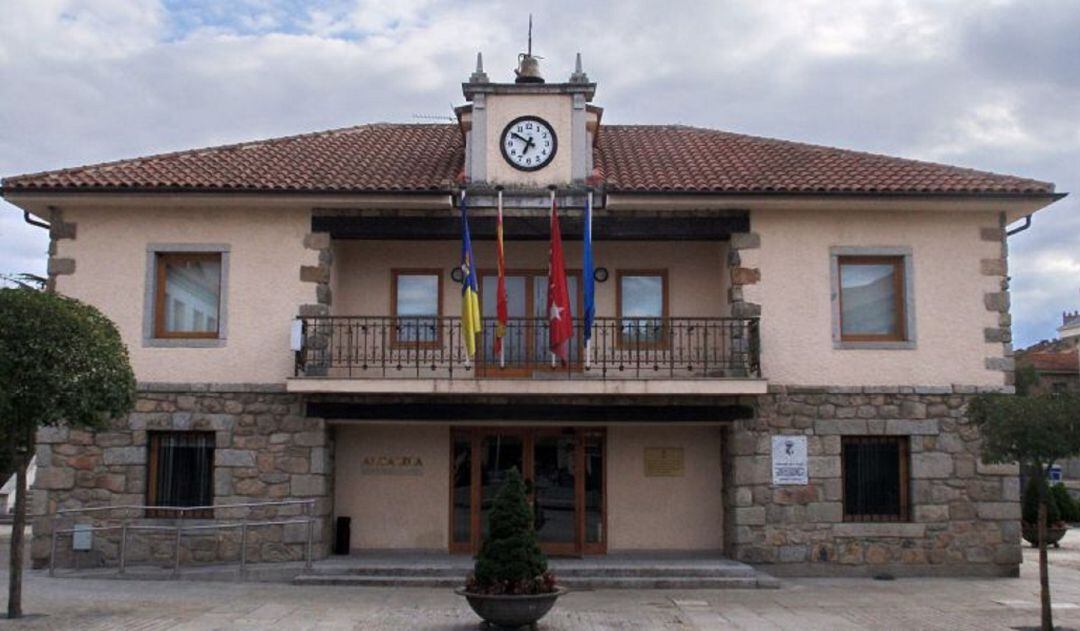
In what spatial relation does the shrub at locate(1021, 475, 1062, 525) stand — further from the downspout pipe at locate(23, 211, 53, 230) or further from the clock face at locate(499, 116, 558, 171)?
the downspout pipe at locate(23, 211, 53, 230)

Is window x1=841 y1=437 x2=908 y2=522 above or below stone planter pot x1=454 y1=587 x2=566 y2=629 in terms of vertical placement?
above

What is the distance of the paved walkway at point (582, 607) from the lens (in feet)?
37.4

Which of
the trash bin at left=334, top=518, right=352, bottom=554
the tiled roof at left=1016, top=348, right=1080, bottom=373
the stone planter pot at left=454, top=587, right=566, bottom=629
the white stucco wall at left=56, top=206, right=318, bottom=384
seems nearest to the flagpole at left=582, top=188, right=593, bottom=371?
the white stucco wall at left=56, top=206, right=318, bottom=384

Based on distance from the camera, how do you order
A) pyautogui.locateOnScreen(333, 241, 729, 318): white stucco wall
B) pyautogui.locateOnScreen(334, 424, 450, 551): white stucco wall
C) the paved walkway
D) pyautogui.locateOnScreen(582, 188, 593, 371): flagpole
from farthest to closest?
pyautogui.locateOnScreen(333, 241, 729, 318): white stucco wall
pyautogui.locateOnScreen(334, 424, 450, 551): white stucco wall
pyautogui.locateOnScreen(582, 188, 593, 371): flagpole
the paved walkway

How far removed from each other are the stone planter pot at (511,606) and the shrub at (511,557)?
106 mm

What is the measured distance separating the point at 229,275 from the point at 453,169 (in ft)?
11.9

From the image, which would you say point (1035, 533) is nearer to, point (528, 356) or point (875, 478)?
point (875, 478)

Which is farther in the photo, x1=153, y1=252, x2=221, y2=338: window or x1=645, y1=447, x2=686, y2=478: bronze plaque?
x1=645, y1=447, x2=686, y2=478: bronze plaque

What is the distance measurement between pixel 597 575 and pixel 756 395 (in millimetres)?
3285

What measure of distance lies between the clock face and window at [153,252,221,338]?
4.39 m

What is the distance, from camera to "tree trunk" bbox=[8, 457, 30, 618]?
1088 cm

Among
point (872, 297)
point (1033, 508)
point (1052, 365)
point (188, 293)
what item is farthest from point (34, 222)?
point (1052, 365)

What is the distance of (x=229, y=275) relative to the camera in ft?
51.1

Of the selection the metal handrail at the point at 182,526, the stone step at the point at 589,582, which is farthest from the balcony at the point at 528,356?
the stone step at the point at 589,582
